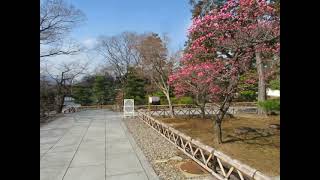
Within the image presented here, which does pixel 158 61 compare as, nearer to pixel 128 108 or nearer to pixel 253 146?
pixel 128 108

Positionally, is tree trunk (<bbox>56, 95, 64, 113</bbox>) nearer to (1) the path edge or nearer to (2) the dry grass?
(2) the dry grass

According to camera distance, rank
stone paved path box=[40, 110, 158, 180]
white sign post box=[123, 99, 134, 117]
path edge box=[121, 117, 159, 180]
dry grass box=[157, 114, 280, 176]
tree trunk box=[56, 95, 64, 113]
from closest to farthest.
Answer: path edge box=[121, 117, 159, 180] → stone paved path box=[40, 110, 158, 180] → dry grass box=[157, 114, 280, 176] → white sign post box=[123, 99, 134, 117] → tree trunk box=[56, 95, 64, 113]

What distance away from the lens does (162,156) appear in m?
7.59

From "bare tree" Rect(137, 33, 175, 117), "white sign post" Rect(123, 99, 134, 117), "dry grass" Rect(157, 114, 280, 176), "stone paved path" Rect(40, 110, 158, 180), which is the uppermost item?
"bare tree" Rect(137, 33, 175, 117)

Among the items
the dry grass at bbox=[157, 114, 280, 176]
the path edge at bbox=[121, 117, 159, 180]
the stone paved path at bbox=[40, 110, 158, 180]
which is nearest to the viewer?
the path edge at bbox=[121, 117, 159, 180]

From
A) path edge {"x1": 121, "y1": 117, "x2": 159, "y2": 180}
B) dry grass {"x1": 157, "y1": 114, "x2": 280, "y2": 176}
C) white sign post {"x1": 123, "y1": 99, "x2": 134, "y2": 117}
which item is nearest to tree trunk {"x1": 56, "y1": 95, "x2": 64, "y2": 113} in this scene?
white sign post {"x1": 123, "y1": 99, "x2": 134, "y2": 117}

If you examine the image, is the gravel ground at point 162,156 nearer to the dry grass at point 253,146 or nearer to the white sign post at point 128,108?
the dry grass at point 253,146

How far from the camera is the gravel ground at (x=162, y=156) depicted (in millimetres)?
5846

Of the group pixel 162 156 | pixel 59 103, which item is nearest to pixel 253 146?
pixel 162 156

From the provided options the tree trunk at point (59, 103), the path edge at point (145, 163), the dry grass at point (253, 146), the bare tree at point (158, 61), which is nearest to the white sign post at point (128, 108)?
the bare tree at point (158, 61)

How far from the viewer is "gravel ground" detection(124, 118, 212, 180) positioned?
5.85 metres
